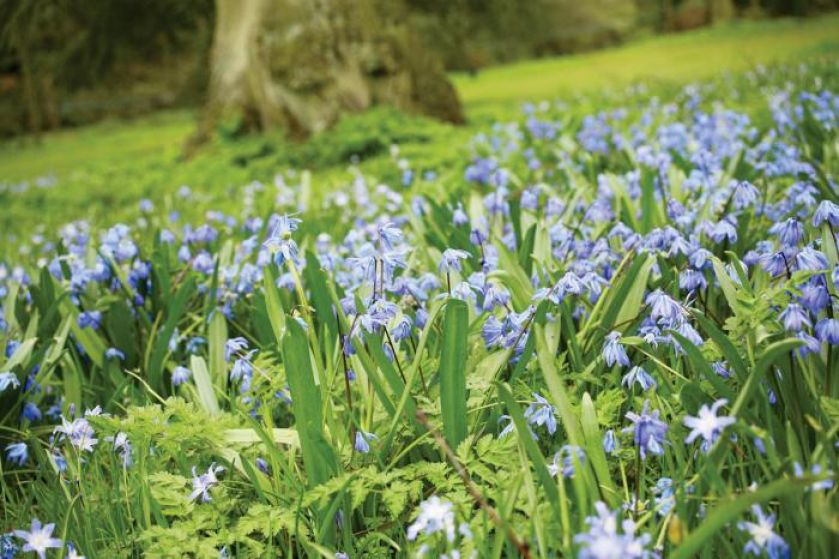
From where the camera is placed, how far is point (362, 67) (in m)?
7.63

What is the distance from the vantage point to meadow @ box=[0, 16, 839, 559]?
142 cm

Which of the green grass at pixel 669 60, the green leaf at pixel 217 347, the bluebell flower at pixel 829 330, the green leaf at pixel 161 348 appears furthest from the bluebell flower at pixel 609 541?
the green grass at pixel 669 60

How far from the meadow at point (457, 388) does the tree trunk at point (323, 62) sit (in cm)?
412

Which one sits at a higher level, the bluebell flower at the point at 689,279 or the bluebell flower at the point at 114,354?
the bluebell flower at the point at 689,279

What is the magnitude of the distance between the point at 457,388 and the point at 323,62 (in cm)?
629

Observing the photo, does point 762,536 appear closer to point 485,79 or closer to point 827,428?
point 827,428

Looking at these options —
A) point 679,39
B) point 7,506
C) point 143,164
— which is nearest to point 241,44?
point 143,164

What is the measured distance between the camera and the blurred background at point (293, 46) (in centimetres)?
755

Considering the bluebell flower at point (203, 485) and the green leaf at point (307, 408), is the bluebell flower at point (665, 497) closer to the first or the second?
the green leaf at point (307, 408)

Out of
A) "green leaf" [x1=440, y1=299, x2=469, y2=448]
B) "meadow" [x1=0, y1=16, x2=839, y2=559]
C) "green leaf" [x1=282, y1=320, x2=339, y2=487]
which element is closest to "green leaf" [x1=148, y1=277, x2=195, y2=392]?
"meadow" [x1=0, y1=16, x2=839, y2=559]

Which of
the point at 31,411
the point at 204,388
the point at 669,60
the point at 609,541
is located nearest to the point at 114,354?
the point at 31,411

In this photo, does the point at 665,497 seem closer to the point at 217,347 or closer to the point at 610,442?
the point at 610,442

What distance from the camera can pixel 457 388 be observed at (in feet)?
5.59

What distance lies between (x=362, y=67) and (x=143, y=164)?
126 inches
